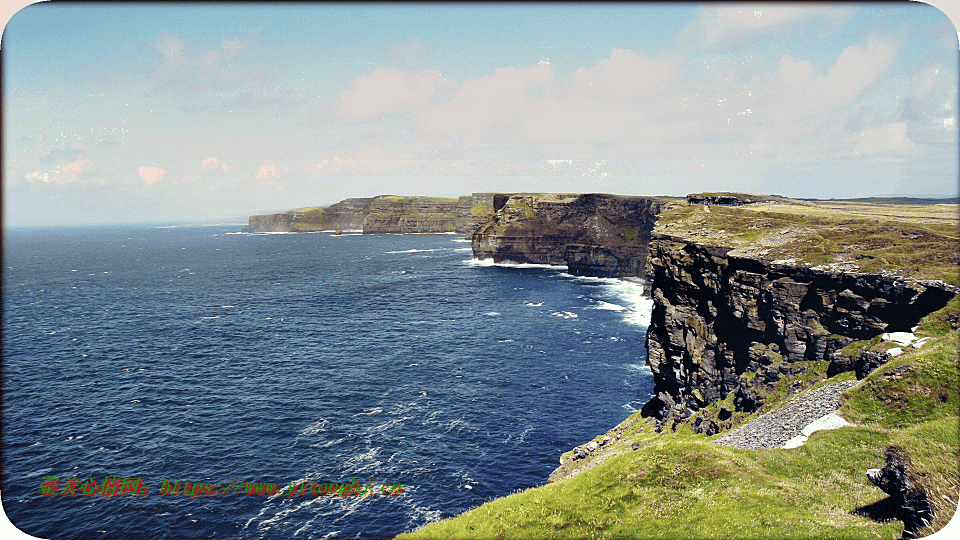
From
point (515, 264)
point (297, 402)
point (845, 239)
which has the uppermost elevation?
point (845, 239)

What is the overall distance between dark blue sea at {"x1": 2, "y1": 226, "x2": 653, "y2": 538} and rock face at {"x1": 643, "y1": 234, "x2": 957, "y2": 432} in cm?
1089

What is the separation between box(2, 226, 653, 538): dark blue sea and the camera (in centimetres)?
4156

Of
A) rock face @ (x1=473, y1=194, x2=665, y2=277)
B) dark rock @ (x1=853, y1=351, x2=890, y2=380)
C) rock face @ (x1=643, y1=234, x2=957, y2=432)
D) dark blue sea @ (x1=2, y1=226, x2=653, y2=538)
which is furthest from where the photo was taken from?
rock face @ (x1=473, y1=194, x2=665, y2=277)

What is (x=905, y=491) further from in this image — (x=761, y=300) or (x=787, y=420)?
(x=761, y=300)

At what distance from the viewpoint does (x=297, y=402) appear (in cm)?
6150

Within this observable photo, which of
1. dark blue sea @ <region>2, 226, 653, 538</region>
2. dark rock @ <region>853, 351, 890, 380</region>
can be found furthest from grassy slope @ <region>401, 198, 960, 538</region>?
dark blue sea @ <region>2, 226, 653, 538</region>

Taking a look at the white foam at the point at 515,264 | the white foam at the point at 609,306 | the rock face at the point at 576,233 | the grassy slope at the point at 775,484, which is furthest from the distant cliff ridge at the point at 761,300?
the white foam at the point at 515,264

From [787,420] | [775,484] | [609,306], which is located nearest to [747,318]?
[787,420]

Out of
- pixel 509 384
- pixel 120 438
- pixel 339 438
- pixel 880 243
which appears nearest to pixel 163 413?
pixel 120 438

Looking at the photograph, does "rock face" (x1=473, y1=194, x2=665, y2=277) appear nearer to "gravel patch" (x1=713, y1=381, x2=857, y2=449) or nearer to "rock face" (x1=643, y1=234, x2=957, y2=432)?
"rock face" (x1=643, y1=234, x2=957, y2=432)

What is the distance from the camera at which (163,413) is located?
57656mm

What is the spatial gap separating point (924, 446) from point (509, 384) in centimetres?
5264

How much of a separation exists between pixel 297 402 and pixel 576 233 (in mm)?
139380

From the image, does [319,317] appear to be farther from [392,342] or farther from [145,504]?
[145,504]
